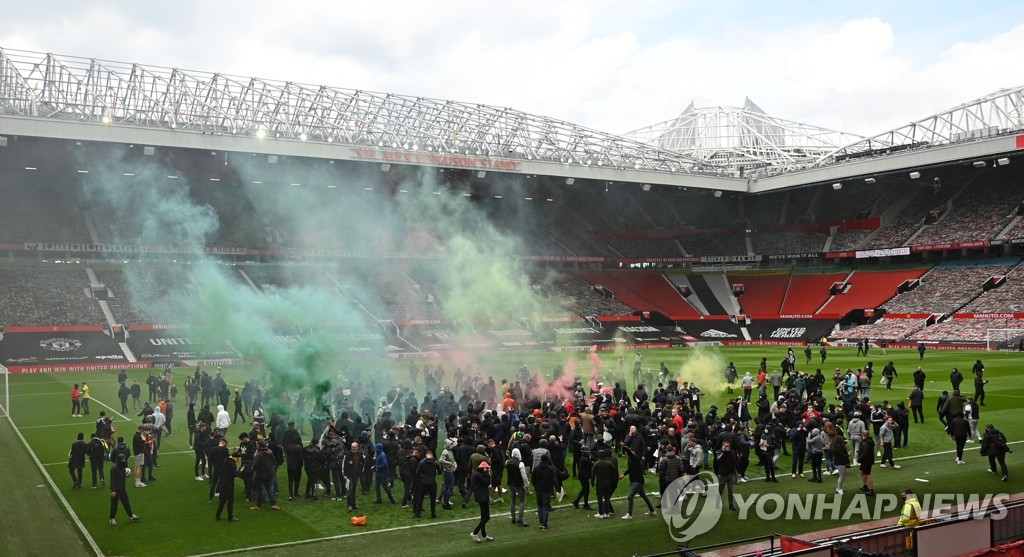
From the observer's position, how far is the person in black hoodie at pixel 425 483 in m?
13.4

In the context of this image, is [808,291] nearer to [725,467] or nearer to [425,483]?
[725,467]

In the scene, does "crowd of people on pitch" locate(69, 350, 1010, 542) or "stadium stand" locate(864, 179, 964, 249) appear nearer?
"crowd of people on pitch" locate(69, 350, 1010, 542)

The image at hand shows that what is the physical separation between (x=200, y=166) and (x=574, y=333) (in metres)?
27.0

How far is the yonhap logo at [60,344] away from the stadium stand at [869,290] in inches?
1948

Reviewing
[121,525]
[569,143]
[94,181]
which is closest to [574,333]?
→ [569,143]

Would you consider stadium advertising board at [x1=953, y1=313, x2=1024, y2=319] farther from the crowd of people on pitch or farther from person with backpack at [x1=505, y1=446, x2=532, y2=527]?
person with backpack at [x1=505, y1=446, x2=532, y2=527]

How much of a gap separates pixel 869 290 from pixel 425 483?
5385 cm

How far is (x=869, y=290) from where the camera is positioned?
5916 cm

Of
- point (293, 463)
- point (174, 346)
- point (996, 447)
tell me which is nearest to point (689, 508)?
point (996, 447)

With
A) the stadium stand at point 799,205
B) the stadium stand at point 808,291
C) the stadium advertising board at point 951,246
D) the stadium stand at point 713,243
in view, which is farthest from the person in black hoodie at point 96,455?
the stadium stand at point 799,205

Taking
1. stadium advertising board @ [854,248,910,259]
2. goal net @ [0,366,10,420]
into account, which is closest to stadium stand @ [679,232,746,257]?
stadium advertising board @ [854,248,910,259]

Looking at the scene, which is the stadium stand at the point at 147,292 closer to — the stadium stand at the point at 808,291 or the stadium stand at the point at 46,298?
the stadium stand at the point at 46,298

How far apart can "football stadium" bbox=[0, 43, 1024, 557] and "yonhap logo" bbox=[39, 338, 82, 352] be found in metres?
0.20

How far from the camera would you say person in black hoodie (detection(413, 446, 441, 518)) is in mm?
13406
